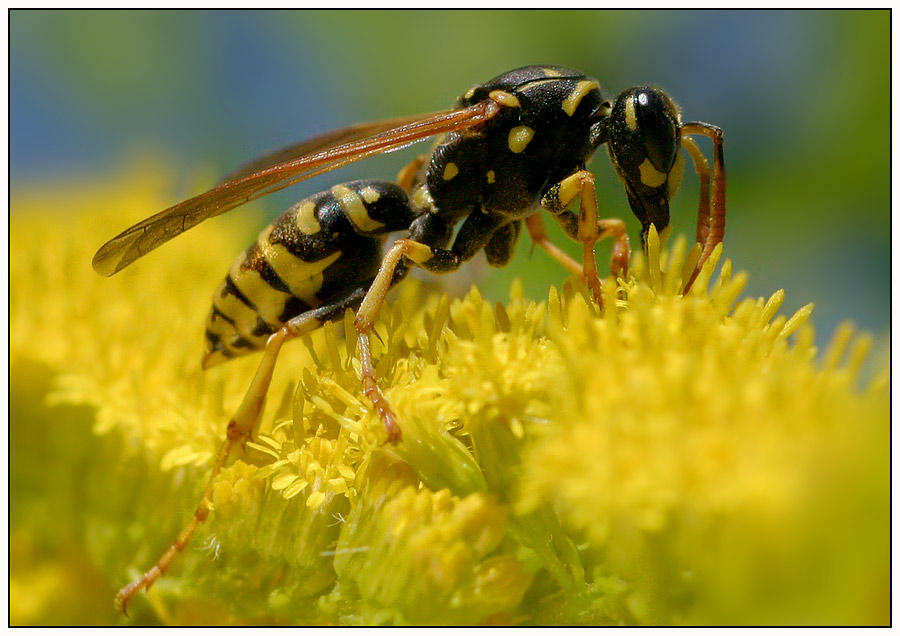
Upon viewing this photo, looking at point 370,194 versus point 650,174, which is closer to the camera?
point 650,174

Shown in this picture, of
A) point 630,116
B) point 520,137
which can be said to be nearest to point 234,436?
point 520,137

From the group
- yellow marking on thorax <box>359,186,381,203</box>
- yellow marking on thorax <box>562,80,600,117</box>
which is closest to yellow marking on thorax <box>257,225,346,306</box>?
yellow marking on thorax <box>359,186,381,203</box>

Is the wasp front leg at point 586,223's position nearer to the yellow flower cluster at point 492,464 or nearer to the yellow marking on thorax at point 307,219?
the yellow flower cluster at point 492,464

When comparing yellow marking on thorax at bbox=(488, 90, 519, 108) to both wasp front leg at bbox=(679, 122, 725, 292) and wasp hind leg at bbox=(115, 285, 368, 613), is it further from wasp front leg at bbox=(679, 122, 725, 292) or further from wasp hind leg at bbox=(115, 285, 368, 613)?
wasp hind leg at bbox=(115, 285, 368, 613)

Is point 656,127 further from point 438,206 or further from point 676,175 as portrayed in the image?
point 438,206

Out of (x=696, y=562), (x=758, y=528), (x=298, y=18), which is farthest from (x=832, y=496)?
(x=298, y=18)

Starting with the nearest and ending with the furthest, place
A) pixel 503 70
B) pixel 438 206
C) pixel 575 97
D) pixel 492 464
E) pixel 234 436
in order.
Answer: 1. pixel 492 464
2. pixel 234 436
3. pixel 575 97
4. pixel 438 206
5. pixel 503 70

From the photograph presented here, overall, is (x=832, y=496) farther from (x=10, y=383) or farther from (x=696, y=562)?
(x=10, y=383)
